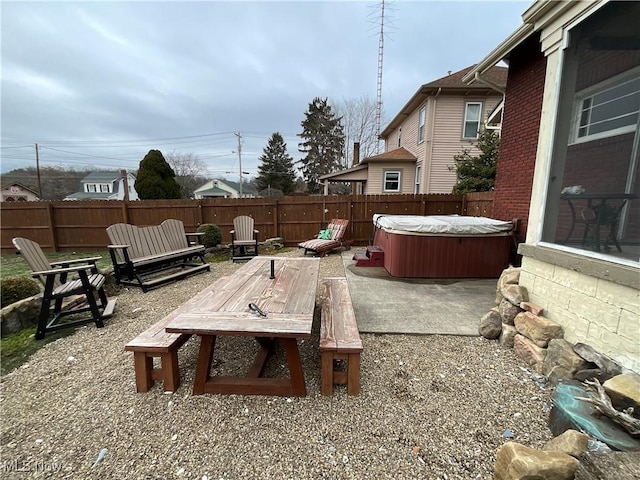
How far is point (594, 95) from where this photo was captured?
2.74m

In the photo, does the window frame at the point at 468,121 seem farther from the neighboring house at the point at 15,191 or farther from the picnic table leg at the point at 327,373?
the neighboring house at the point at 15,191

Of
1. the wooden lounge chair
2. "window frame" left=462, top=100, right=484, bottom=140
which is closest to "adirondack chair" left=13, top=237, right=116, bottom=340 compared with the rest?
the wooden lounge chair

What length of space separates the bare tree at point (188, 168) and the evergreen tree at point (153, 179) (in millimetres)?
22235

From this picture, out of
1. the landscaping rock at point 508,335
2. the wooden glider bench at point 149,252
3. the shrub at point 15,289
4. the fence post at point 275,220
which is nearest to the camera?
the landscaping rock at point 508,335

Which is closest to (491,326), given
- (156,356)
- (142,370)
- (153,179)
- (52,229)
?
(156,356)

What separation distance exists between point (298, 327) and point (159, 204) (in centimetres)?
803

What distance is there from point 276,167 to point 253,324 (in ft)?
94.4

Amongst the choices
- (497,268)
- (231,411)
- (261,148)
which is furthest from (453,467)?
(261,148)

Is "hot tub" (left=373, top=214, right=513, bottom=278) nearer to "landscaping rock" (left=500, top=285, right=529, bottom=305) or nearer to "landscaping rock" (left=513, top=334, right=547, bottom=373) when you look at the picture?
"landscaping rock" (left=500, top=285, right=529, bottom=305)

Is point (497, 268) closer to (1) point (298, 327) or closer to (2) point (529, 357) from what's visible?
(2) point (529, 357)

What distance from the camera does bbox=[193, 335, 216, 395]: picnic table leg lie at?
6.47ft

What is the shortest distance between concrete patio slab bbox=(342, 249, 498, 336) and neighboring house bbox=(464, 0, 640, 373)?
829mm

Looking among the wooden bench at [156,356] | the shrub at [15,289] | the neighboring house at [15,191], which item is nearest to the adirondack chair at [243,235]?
the shrub at [15,289]

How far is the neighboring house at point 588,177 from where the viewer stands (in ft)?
6.25
